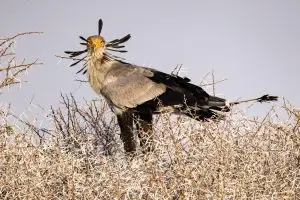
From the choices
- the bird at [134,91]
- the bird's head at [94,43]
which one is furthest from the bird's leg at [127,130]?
the bird's head at [94,43]

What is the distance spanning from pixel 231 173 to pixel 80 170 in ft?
4.63

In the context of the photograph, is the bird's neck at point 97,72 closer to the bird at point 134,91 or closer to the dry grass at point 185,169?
the bird at point 134,91

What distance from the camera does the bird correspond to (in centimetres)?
572

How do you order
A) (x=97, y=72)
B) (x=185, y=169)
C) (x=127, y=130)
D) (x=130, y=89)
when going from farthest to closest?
1. (x=97, y=72)
2. (x=130, y=89)
3. (x=127, y=130)
4. (x=185, y=169)

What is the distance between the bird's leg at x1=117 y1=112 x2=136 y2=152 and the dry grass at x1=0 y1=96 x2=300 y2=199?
943 millimetres

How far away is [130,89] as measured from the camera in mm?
6098

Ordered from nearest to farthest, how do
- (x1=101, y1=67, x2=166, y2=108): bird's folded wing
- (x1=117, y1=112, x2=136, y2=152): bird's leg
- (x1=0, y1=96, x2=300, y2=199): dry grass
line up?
(x1=0, y1=96, x2=300, y2=199): dry grass
(x1=117, y1=112, x2=136, y2=152): bird's leg
(x1=101, y1=67, x2=166, y2=108): bird's folded wing

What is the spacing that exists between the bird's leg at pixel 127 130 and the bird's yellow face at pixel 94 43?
84cm

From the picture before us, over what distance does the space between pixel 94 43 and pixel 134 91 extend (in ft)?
2.39

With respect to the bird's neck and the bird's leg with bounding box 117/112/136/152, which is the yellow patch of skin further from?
the bird's leg with bounding box 117/112/136/152

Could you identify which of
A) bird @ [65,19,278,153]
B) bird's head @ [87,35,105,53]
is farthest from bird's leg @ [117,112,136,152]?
bird's head @ [87,35,105,53]

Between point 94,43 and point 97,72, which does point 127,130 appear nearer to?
point 97,72

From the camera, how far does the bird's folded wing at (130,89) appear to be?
600cm

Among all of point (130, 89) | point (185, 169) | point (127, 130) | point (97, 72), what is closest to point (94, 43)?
point (97, 72)
